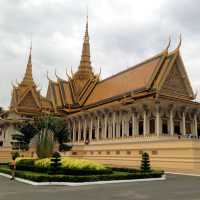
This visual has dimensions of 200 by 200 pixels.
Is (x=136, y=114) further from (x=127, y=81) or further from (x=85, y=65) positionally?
(x=85, y=65)

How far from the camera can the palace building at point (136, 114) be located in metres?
21.2

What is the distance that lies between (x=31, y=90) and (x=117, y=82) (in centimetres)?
1552

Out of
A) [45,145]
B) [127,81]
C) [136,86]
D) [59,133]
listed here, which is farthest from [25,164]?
[127,81]

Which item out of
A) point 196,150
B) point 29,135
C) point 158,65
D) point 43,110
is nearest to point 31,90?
point 43,110

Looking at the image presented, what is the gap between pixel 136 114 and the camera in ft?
95.9

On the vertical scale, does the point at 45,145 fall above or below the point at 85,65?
below

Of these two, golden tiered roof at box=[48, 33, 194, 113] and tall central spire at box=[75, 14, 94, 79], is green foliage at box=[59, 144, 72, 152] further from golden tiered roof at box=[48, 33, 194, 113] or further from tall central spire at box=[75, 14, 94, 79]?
tall central spire at box=[75, 14, 94, 79]

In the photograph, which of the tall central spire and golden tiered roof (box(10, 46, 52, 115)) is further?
the tall central spire

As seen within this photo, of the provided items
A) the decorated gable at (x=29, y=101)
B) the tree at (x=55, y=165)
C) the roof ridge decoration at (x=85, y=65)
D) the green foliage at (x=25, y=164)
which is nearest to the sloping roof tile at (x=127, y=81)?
the roof ridge decoration at (x=85, y=65)

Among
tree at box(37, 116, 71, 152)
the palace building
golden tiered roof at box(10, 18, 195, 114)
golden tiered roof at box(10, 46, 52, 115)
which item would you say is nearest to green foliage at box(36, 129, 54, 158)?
the palace building

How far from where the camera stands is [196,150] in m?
18.5

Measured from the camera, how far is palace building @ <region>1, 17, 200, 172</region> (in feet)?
69.5

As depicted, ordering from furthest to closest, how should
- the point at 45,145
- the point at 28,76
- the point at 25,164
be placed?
1. the point at 28,76
2. the point at 45,145
3. the point at 25,164

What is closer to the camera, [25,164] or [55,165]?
[55,165]
